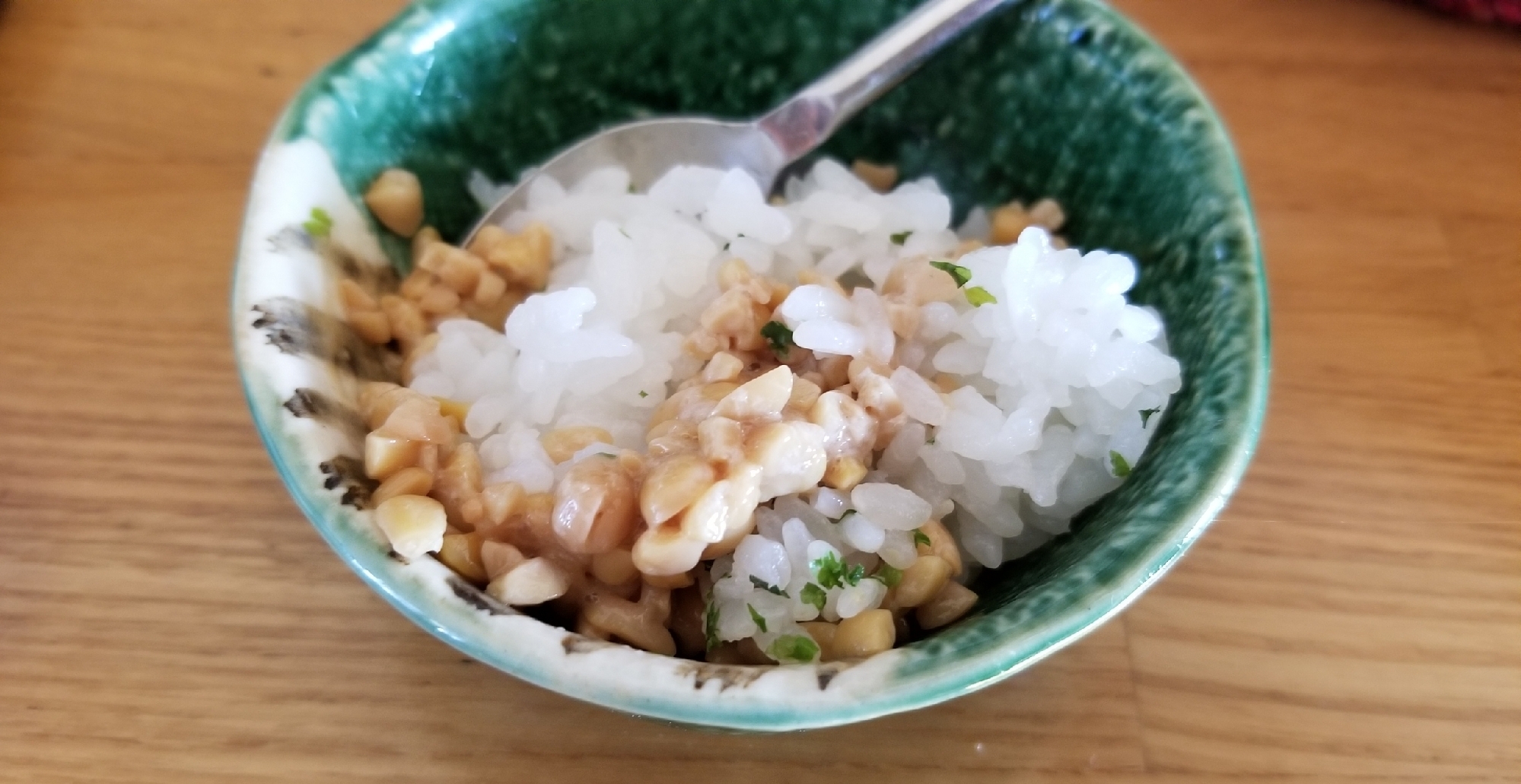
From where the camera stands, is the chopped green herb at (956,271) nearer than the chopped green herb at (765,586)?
No

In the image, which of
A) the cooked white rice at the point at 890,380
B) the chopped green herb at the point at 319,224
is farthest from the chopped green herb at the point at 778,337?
the chopped green herb at the point at 319,224

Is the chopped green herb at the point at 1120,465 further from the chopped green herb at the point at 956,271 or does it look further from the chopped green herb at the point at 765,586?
the chopped green herb at the point at 765,586

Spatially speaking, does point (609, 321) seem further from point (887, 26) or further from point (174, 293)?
point (174, 293)

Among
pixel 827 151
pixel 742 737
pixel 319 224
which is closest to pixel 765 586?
pixel 742 737

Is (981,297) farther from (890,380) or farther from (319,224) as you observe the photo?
(319,224)

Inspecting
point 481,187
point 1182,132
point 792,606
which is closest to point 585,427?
point 792,606

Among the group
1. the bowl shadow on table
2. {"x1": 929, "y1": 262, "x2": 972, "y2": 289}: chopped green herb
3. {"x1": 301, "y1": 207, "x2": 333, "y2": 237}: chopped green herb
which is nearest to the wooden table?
the bowl shadow on table

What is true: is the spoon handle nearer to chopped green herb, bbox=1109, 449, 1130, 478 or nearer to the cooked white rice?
the cooked white rice
